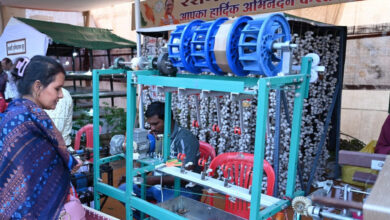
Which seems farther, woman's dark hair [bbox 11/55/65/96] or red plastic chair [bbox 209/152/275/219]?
red plastic chair [bbox 209/152/275/219]

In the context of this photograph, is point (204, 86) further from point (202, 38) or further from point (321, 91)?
point (321, 91)

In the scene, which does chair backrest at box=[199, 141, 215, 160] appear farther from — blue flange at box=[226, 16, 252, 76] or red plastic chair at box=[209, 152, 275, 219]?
blue flange at box=[226, 16, 252, 76]

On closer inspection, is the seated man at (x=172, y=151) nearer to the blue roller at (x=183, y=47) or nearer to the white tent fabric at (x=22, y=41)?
the blue roller at (x=183, y=47)

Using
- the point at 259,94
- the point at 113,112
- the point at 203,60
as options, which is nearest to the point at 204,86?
the point at 203,60

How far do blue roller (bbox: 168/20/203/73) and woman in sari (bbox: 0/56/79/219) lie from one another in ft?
2.03

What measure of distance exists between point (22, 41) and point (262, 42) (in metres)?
6.53

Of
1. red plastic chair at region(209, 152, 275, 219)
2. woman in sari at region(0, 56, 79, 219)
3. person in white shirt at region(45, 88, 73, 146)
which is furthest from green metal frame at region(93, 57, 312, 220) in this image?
person in white shirt at region(45, 88, 73, 146)

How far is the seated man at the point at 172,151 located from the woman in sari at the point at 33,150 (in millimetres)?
794

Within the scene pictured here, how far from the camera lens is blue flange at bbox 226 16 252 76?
4.58ft

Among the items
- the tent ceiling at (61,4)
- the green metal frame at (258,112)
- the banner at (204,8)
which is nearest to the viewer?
the green metal frame at (258,112)

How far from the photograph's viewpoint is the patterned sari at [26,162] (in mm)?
1462

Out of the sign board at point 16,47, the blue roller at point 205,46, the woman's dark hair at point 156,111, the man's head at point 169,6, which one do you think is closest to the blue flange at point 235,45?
the blue roller at point 205,46

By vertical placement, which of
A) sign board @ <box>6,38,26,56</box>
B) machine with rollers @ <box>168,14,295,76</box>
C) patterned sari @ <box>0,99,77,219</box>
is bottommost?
patterned sari @ <box>0,99,77,219</box>

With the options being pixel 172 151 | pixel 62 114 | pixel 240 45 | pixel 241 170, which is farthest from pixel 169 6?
pixel 240 45
